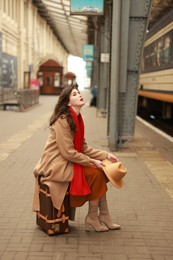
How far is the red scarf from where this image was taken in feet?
12.7

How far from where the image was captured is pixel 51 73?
122 ft

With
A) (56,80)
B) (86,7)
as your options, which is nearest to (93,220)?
(86,7)

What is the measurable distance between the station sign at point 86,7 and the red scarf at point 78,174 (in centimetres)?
582

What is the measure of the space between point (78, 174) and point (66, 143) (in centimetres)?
30

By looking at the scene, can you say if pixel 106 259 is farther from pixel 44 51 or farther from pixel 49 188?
pixel 44 51

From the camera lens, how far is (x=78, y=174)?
3.92 meters

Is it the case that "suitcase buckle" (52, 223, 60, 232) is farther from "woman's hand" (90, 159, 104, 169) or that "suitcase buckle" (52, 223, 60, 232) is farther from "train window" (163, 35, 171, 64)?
"train window" (163, 35, 171, 64)

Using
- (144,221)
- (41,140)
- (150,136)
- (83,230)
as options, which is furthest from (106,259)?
(150,136)

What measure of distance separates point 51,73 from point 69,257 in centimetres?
3434

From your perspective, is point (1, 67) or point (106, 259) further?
point (1, 67)

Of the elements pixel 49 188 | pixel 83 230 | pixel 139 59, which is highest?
pixel 139 59

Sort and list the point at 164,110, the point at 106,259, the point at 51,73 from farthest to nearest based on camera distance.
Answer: the point at 51,73 → the point at 164,110 → the point at 106,259

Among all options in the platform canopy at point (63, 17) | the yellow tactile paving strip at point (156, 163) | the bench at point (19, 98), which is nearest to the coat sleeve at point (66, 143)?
the yellow tactile paving strip at point (156, 163)

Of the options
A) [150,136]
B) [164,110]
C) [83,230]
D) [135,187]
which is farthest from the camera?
[164,110]
